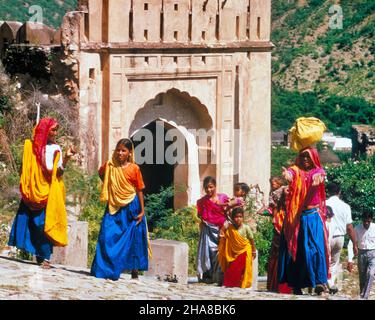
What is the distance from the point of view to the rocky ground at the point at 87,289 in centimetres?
1065

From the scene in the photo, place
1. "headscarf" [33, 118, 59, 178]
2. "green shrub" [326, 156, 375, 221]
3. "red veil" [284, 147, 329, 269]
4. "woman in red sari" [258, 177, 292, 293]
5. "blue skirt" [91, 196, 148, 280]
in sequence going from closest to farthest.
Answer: "red veil" [284, 147, 329, 269], "blue skirt" [91, 196, 148, 280], "headscarf" [33, 118, 59, 178], "woman in red sari" [258, 177, 292, 293], "green shrub" [326, 156, 375, 221]

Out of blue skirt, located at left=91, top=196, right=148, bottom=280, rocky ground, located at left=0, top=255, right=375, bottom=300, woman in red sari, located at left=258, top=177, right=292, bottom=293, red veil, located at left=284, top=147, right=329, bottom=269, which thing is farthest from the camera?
woman in red sari, located at left=258, top=177, right=292, bottom=293

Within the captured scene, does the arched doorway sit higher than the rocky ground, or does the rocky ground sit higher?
the arched doorway

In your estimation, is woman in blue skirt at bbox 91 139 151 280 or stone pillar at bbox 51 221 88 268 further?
stone pillar at bbox 51 221 88 268

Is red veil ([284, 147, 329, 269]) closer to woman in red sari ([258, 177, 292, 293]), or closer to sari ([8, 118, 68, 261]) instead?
woman in red sari ([258, 177, 292, 293])

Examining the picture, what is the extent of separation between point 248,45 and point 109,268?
9.13m

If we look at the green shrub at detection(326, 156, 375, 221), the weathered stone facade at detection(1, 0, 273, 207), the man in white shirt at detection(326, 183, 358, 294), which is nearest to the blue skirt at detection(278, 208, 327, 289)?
the man in white shirt at detection(326, 183, 358, 294)

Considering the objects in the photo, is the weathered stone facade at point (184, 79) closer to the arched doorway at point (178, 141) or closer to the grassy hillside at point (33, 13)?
the arched doorway at point (178, 141)

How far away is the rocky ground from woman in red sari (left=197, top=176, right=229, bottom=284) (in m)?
1.51

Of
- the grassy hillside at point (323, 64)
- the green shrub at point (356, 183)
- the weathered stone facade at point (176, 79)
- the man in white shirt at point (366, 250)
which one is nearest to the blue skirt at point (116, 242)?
the man in white shirt at point (366, 250)

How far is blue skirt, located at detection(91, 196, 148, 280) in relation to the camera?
451 inches

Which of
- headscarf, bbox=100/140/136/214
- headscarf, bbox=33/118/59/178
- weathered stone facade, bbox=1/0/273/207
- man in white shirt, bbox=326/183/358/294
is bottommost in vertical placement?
man in white shirt, bbox=326/183/358/294

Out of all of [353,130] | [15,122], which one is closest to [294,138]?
[15,122]

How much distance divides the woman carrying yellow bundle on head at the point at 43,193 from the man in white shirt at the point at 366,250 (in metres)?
2.88
